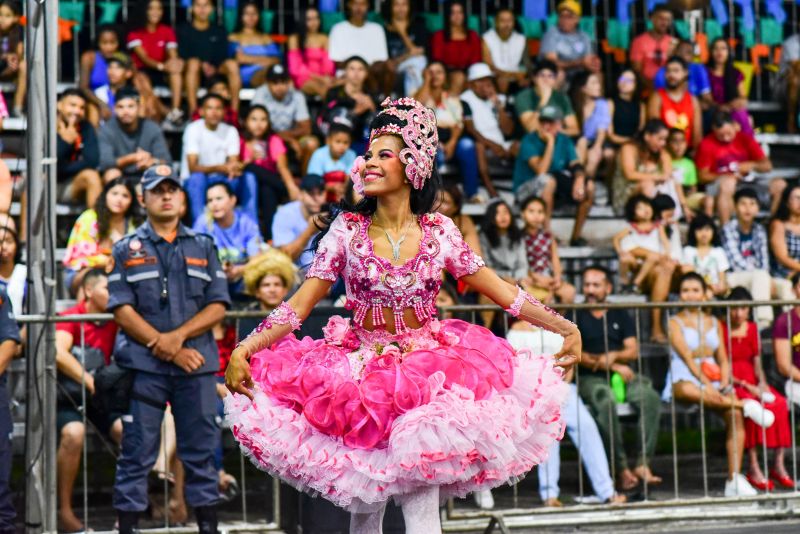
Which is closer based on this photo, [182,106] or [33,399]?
[33,399]

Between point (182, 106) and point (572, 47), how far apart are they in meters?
3.92

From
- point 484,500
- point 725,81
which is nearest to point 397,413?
point 484,500

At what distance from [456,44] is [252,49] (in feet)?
6.50

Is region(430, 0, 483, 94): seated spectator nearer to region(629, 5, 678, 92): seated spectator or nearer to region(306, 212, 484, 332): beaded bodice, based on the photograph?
region(629, 5, 678, 92): seated spectator

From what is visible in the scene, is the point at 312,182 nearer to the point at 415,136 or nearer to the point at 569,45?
the point at 569,45

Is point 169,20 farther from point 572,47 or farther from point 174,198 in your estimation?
point 174,198

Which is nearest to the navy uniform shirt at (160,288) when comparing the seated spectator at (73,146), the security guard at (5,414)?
the security guard at (5,414)

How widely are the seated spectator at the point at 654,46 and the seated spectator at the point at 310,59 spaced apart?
10.5 ft

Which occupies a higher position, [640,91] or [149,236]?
[640,91]

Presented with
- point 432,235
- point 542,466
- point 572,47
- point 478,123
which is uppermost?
point 572,47

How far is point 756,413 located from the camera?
8164mm

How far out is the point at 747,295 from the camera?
9.33 m

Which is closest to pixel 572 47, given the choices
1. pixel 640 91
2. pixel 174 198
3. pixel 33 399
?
pixel 640 91

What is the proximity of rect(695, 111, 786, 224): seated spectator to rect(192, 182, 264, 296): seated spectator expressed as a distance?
4452 mm
